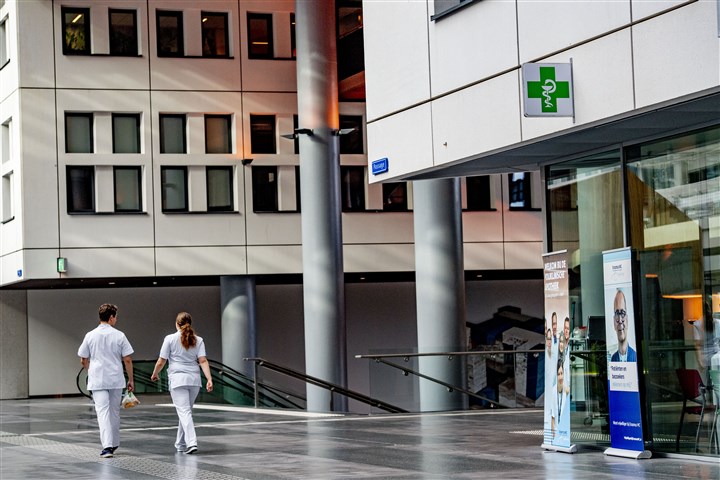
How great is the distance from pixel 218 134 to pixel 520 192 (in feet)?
30.0

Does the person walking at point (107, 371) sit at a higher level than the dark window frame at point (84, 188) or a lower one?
lower

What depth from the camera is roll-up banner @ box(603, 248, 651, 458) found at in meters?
13.9

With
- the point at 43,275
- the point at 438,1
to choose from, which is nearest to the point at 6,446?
the point at 438,1

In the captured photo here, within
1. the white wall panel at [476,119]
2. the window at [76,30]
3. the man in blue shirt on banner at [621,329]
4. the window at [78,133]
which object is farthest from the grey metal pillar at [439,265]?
the man in blue shirt on banner at [621,329]

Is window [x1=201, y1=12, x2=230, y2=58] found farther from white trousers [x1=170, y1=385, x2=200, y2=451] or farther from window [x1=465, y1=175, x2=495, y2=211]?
white trousers [x1=170, y1=385, x2=200, y2=451]

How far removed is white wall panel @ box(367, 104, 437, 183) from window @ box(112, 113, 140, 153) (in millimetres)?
20373

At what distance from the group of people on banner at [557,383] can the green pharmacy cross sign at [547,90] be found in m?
2.33

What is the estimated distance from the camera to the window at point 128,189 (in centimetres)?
3759

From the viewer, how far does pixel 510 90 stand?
49.5 ft

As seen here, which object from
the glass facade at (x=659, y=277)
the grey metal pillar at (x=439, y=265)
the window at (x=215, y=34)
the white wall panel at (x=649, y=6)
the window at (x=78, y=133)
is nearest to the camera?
the white wall panel at (x=649, y=6)

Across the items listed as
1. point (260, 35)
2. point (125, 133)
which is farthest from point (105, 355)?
point (260, 35)

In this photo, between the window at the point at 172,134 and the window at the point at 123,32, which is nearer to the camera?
the window at the point at 123,32

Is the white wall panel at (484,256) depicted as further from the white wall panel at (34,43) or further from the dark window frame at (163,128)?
the white wall panel at (34,43)

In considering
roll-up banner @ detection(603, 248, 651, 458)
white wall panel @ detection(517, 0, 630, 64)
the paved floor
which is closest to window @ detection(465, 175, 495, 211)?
the paved floor
